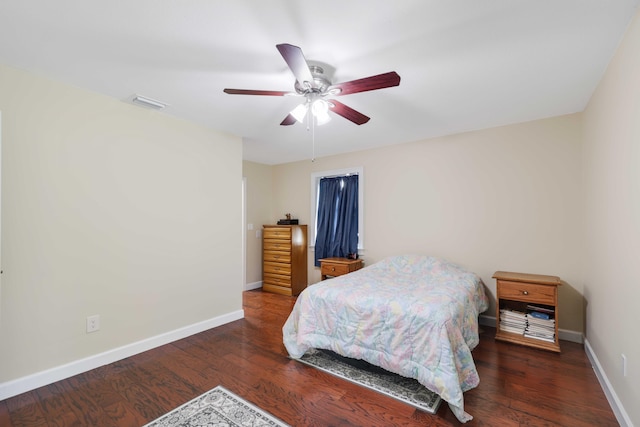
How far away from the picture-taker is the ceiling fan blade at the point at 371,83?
1770 millimetres

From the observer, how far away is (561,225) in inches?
125

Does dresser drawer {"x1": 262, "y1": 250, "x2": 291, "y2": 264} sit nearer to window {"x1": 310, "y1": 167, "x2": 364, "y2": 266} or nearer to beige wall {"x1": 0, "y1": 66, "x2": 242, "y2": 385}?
window {"x1": 310, "y1": 167, "x2": 364, "y2": 266}

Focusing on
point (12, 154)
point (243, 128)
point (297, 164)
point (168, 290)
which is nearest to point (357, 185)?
point (297, 164)

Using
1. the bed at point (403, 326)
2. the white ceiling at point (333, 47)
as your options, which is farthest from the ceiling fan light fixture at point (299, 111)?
the bed at point (403, 326)

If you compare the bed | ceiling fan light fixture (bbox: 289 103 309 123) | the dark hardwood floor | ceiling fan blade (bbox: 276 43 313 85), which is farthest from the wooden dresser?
ceiling fan blade (bbox: 276 43 313 85)

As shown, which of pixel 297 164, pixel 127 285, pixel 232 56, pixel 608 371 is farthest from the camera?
pixel 297 164

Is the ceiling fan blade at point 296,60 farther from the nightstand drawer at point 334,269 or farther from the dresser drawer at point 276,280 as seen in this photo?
the dresser drawer at point 276,280

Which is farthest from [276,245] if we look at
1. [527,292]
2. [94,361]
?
[527,292]

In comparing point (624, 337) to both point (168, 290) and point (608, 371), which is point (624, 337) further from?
Answer: point (168, 290)

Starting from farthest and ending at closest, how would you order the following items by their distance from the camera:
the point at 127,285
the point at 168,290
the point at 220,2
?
1. the point at 168,290
2. the point at 127,285
3. the point at 220,2

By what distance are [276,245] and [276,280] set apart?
1.94 ft

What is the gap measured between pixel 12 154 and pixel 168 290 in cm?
168

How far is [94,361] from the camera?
2559mm

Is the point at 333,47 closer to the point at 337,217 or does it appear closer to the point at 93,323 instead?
the point at 93,323
